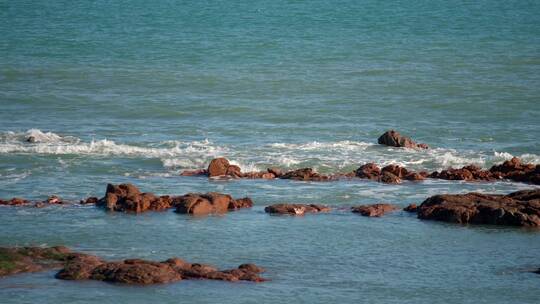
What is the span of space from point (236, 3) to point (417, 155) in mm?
70178

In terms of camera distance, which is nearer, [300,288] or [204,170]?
[300,288]

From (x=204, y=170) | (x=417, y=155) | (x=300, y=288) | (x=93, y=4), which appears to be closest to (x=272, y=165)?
(x=204, y=170)

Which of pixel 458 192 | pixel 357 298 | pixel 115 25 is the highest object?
pixel 115 25

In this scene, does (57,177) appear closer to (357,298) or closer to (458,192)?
(458,192)

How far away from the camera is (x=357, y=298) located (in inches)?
776

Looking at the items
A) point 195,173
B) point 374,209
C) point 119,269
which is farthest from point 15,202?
point 374,209

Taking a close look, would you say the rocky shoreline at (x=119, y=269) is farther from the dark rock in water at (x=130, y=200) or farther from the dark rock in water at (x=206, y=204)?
the dark rock in water at (x=206, y=204)

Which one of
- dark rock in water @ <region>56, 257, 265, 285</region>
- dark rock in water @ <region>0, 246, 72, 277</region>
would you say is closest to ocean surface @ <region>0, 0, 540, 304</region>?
dark rock in water @ <region>56, 257, 265, 285</region>

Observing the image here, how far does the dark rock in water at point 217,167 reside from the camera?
30.7 m

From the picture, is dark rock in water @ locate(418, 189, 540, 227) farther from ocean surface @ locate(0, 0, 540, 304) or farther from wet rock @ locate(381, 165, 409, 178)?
wet rock @ locate(381, 165, 409, 178)

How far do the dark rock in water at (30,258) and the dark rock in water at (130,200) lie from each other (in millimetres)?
4061

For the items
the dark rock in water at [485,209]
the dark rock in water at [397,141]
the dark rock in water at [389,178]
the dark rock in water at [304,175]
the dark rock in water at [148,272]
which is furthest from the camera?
the dark rock in water at [397,141]

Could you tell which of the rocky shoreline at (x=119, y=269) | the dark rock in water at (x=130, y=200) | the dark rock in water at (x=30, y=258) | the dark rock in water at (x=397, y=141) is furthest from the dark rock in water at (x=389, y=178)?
the dark rock in water at (x=30, y=258)

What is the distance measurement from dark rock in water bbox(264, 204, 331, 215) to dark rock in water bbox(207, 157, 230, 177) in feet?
14.9
